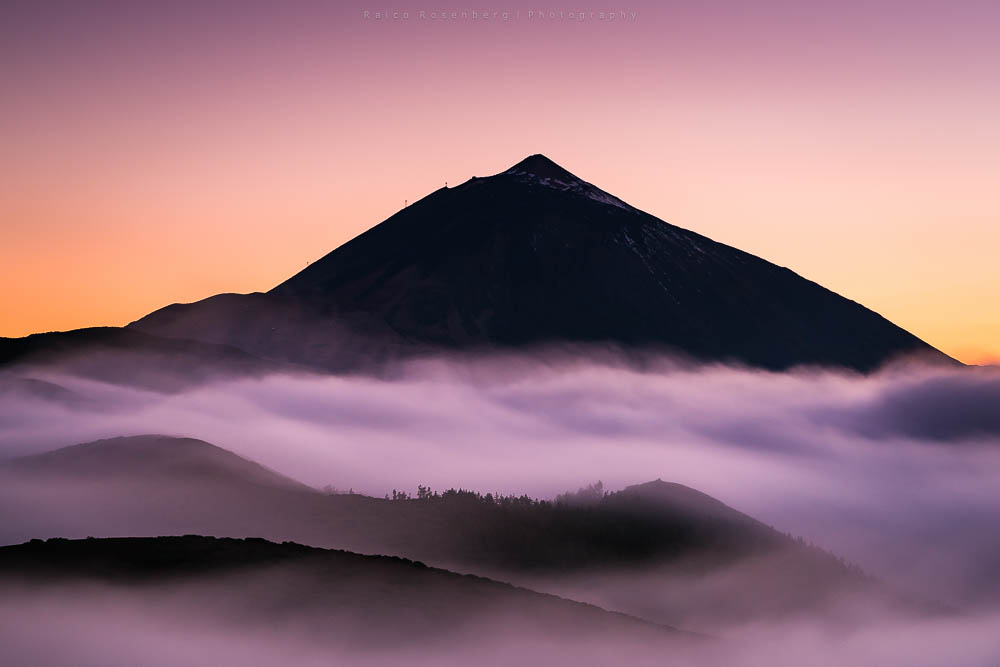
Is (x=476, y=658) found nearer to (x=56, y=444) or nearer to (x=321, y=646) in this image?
(x=321, y=646)

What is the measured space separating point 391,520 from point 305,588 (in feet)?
181

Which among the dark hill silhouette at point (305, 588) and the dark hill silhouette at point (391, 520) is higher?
the dark hill silhouette at point (391, 520)

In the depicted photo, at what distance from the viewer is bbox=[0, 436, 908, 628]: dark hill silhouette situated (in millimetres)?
142000

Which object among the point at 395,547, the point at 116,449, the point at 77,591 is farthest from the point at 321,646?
the point at 116,449

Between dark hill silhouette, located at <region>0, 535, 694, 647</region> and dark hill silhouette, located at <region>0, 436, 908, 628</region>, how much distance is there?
35398 millimetres

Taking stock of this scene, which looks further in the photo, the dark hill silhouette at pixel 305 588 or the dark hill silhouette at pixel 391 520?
the dark hill silhouette at pixel 391 520

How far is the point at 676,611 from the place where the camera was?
570ft

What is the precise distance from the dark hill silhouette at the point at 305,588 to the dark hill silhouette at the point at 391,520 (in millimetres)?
35398

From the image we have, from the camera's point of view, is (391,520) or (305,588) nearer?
(305,588)

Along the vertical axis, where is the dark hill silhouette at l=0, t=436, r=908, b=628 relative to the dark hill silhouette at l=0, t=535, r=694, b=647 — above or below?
above

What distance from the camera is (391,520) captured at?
5935 inches

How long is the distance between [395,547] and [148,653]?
66.2 meters

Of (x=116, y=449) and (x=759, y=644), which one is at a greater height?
(x=116, y=449)

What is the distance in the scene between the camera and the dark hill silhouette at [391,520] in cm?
14200
